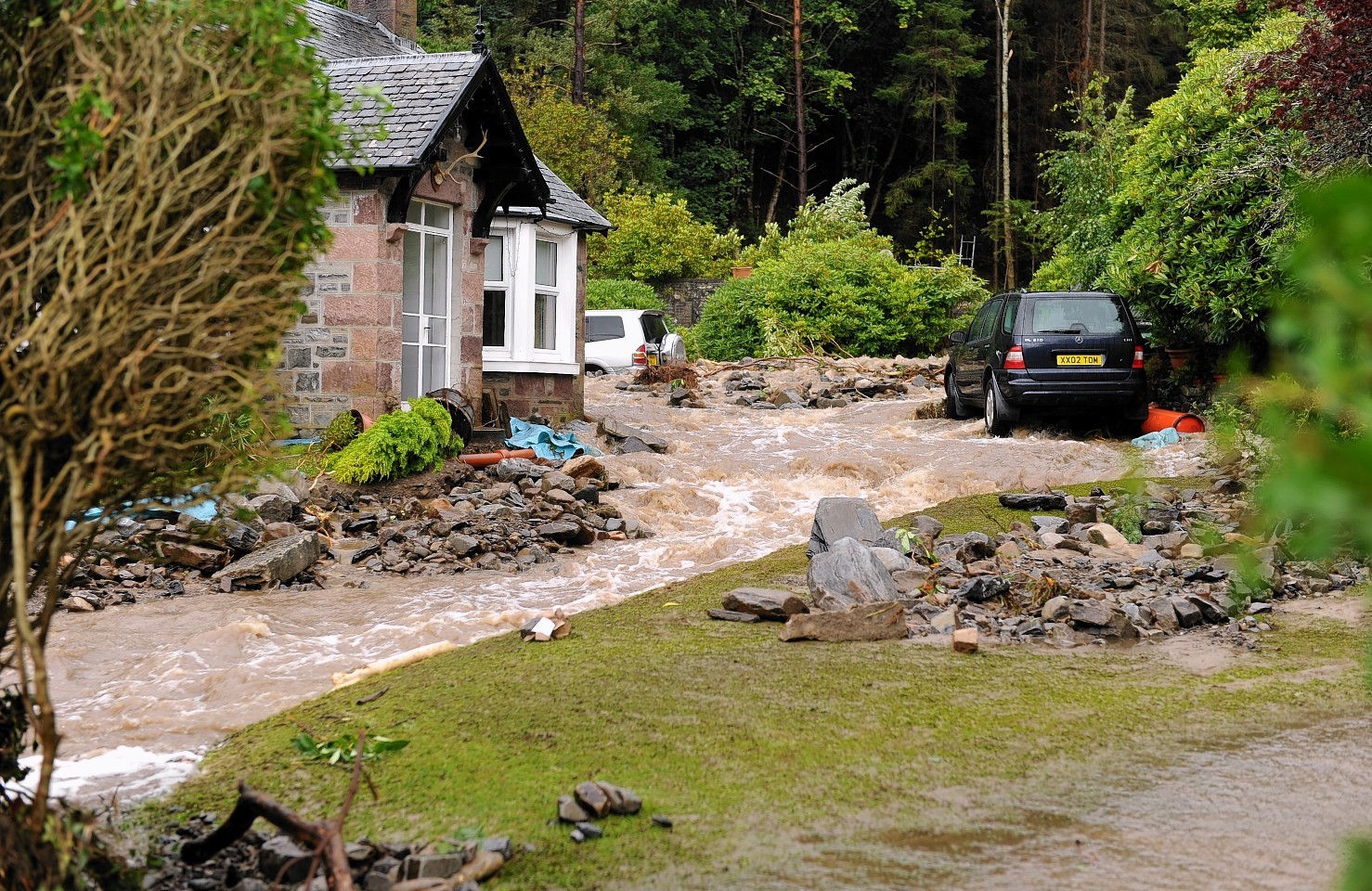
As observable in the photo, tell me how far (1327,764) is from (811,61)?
48449mm

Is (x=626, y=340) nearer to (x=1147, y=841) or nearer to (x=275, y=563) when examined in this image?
(x=275, y=563)

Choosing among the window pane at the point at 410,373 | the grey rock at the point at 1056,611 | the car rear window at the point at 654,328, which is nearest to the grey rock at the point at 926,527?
the grey rock at the point at 1056,611

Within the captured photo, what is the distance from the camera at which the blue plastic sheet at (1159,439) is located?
16.8m

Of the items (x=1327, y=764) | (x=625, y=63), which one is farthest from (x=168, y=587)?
(x=625, y=63)

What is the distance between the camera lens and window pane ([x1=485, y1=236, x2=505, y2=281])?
1911 cm

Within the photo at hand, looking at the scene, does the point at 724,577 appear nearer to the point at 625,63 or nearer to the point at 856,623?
the point at 856,623

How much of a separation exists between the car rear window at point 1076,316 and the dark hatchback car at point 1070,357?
1 centimetres

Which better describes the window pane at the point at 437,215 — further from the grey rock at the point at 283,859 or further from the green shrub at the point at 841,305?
the green shrub at the point at 841,305

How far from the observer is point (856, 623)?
8023mm

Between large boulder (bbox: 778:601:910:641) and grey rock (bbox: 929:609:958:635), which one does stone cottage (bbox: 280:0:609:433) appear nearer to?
large boulder (bbox: 778:601:910:641)

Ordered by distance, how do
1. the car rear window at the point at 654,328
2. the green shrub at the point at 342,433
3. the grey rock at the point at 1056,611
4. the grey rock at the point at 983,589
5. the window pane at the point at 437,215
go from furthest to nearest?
the car rear window at the point at 654,328 < the window pane at the point at 437,215 < the green shrub at the point at 342,433 < the grey rock at the point at 983,589 < the grey rock at the point at 1056,611

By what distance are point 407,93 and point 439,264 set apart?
2.19 meters

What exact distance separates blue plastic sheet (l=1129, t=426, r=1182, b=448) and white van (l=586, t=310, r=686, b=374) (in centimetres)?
1255

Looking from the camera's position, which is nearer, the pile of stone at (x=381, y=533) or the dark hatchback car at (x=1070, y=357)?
the pile of stone at (x=381, y=533)
